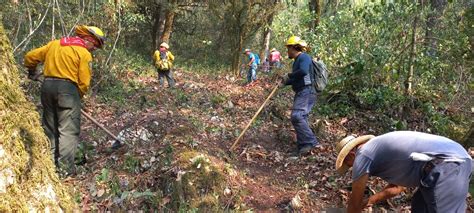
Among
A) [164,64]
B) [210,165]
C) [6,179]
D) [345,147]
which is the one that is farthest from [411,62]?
[164,64]

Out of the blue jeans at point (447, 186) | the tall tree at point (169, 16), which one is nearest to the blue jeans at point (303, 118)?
the blue jeans at point (447, 186)

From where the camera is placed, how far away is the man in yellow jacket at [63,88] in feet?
16.7

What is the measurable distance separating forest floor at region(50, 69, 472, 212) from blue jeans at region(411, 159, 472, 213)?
192 centimetres

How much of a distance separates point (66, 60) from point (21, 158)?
278 cm

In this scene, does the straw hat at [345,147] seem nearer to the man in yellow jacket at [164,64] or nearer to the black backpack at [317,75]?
the black backpack at [317,75]

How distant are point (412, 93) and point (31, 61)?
6965mm

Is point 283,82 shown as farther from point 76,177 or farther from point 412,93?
point 76,177

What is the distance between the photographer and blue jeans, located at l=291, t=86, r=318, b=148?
22.6 ft

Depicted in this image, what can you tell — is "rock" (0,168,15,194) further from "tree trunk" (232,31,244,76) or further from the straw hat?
"tree trunk" (232,31,244,76)

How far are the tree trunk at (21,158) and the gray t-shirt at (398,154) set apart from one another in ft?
7.72

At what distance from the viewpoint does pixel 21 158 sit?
258 centimetres

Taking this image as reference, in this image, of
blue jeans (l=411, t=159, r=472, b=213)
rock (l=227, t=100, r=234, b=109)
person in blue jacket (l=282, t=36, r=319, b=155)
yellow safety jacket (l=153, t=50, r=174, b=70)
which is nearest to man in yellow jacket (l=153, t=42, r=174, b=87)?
yellow safety jacket (l=153, t=50, r=174, b=70)

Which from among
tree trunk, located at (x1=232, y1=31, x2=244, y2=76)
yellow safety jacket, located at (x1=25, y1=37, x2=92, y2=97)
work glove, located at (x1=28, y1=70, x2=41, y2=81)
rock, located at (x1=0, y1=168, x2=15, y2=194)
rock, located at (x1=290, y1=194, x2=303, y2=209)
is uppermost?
yellow safety jacket, located at (x1=25, y1=37, x2=92, y2=97)

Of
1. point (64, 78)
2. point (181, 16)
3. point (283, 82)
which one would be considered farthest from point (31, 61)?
point (181, 16)
